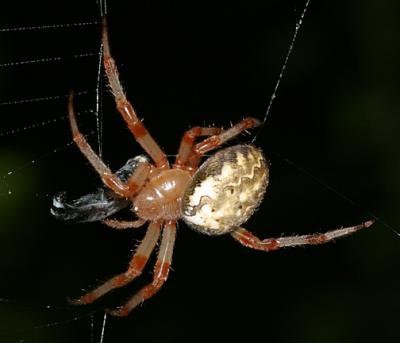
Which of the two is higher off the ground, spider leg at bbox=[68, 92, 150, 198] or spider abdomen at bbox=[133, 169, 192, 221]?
spider leg at bbox=[68, 92, 150, 198]

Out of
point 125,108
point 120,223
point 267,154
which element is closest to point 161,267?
point 120,223

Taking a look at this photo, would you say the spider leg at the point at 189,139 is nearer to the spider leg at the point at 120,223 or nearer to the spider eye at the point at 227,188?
the spider eye at the point at 227,188

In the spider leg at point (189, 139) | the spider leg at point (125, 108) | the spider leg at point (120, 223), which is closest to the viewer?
the spider leg at point (125, 108)

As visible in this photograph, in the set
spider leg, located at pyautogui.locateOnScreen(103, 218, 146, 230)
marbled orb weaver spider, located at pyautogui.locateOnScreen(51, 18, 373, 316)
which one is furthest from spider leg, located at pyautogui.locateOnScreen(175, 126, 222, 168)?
spider leg, located at pyautogui.locateOnScreen(103, 218, 146, 230)

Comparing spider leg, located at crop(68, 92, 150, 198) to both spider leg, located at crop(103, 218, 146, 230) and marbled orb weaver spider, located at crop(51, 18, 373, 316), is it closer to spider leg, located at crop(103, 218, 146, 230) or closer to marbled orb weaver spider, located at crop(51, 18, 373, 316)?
marbled orb weaver spider, located at crop(51, 18, 373, 316)

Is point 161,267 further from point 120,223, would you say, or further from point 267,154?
point 267,154

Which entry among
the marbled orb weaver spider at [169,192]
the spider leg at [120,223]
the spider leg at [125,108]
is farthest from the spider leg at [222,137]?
the spider leg at [120,223]

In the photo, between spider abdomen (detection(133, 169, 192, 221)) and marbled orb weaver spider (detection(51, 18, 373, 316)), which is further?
spider abdomen (detection(133, 169, 192, 221))
